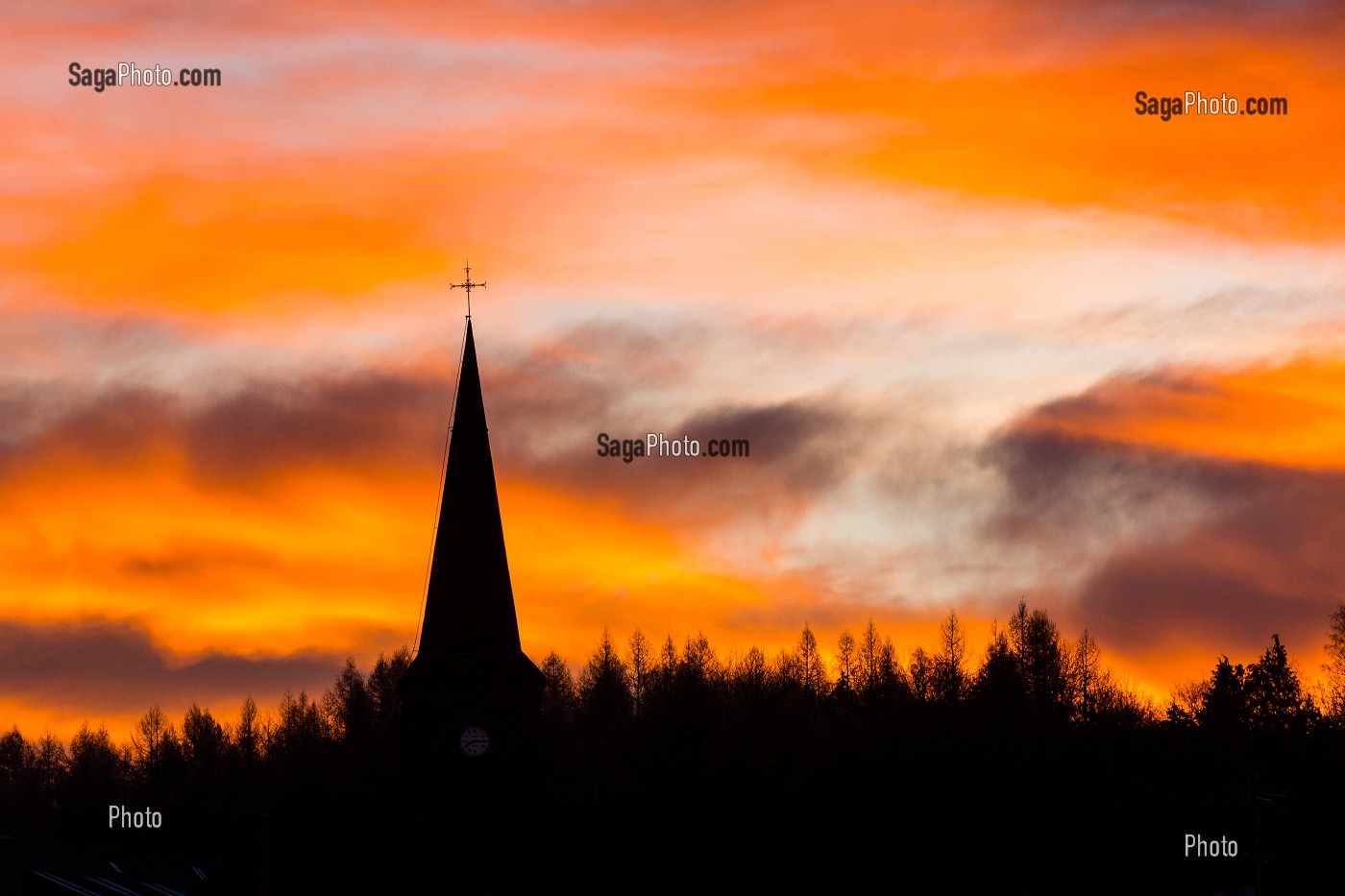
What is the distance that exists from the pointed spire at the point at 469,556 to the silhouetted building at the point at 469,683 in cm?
3

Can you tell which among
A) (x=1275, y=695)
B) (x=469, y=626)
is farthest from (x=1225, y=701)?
(x=469, y=626)

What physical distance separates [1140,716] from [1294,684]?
663 inches

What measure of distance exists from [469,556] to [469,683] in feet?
14.2

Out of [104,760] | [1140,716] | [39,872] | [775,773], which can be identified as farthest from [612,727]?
[104,760]

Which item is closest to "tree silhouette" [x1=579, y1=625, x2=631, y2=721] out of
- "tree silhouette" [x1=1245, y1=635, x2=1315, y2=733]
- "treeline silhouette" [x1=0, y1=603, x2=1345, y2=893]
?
"treeline silhouette" [x1=0, y1=603, x2=1345, y2=893]

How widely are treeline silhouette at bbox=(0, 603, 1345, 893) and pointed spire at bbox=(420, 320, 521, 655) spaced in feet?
23.2

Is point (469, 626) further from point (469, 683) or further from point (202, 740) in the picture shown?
point (202, 740)

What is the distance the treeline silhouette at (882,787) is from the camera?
8325 cm

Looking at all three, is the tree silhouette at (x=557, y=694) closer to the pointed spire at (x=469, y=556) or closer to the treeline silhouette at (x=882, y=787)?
the treeline silhouette at (x=882, y=787)

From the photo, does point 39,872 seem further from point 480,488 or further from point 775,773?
point 775,773

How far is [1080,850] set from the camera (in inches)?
3332

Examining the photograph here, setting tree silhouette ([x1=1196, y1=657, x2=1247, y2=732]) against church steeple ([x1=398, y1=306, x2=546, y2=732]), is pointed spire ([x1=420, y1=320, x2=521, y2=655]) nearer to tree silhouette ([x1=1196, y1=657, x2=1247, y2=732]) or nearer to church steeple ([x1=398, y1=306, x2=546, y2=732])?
church steeple ([x1=398, y1=306, x2=546, y2=732])

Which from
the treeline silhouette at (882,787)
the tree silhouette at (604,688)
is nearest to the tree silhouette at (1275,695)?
the treeline silhouette at (882,787)

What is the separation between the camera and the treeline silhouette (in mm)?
83250
